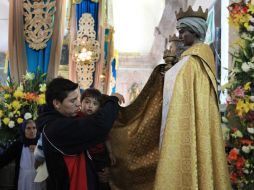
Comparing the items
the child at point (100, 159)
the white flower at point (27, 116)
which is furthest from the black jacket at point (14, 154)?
the child at point (100, 159)

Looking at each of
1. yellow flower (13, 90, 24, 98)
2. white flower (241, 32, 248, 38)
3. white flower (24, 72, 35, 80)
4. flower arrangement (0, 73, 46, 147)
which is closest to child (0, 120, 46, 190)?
flower arrangement (0, 73, 46, 147)

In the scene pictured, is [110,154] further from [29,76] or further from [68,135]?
[29,76]

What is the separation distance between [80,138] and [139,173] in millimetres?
586

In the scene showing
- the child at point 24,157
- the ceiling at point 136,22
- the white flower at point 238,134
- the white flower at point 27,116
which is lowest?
the child at point 24,157

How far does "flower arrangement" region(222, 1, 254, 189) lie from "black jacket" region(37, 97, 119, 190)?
0.81 m

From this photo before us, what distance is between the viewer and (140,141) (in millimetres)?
2453

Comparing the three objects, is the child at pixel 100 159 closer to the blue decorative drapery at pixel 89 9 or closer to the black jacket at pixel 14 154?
the black jacket at pixel 14 154

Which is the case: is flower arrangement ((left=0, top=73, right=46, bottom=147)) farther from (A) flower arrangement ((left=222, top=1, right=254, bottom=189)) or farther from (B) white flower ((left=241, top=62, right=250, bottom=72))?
(B) white flower ((left=241, top=62, right=250, bottom=72))

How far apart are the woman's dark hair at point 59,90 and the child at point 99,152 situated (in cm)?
35

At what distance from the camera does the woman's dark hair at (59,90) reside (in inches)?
85.4

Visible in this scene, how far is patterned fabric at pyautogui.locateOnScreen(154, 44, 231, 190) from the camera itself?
6.27 feet

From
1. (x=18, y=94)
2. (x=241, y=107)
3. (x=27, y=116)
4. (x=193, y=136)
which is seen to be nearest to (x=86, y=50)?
(x=18, y=94)

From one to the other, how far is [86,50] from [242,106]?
139 inches

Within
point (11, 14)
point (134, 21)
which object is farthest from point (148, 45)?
point (11, 14)
